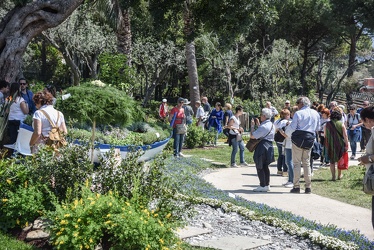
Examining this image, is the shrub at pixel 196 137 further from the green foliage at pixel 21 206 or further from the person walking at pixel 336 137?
the green foliage at pixel 21 206

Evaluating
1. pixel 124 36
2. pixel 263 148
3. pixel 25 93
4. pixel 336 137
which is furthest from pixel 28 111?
pixel 124 36

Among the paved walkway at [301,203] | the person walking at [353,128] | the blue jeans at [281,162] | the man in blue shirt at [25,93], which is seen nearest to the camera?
the paved walkway at [301,203]

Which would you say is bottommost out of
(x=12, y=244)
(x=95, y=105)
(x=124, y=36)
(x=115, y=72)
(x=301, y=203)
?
(x=301, y=203)

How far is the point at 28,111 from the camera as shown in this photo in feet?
32.2

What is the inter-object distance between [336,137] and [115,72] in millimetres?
6740

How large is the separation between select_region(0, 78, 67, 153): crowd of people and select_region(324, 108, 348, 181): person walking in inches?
228

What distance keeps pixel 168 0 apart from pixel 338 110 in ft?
14.2

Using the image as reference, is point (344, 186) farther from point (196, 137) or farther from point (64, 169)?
point (196, 137)

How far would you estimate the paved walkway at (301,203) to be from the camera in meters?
7.77

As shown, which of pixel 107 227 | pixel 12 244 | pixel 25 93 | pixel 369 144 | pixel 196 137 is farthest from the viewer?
pixel 196 137

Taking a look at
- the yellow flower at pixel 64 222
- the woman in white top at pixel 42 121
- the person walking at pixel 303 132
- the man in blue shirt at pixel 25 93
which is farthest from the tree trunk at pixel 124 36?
the yellow flower at pixel 64 222

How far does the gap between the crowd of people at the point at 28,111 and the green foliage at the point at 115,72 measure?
4213 millimetres

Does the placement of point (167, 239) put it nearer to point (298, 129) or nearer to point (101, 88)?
point (298, 129)

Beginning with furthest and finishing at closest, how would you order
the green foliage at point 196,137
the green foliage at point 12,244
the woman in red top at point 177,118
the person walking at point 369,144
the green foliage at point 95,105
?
1. the green foliage at point 196,137
2. the woman in red top at point 177,118
3. the green foliage at point 95,105
4. the person walking at point 369,144
5. the green foliage at point 12,244
